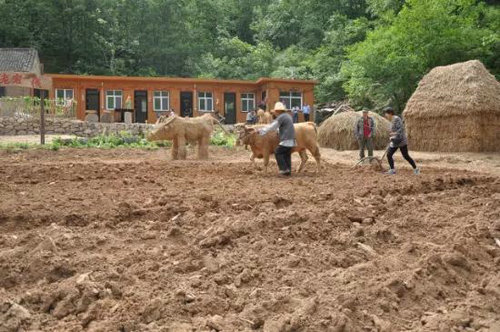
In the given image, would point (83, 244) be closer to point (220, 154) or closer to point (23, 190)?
point (23, 190)

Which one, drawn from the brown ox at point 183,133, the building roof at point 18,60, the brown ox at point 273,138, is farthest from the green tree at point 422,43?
the building roof at point 18,60

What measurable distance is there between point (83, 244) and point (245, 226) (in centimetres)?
187

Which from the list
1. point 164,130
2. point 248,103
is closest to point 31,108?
point 248,103

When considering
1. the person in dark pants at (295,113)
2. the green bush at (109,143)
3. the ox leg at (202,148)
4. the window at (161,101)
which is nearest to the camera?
the ox leg at (202,148)

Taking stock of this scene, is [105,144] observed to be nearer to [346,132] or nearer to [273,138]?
[346,132]

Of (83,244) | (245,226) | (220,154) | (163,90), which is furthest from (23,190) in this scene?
(163,90)

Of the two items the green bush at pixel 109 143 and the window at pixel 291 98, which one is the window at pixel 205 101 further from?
the green bush at pixel 109 143

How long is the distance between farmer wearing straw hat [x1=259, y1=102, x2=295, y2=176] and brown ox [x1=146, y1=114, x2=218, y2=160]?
5157 millimetres

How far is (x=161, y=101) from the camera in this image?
123 ft

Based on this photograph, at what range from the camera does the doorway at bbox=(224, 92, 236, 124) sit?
126ft

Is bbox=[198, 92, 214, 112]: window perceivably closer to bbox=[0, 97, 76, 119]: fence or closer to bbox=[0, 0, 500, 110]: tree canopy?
bbox=[0, 0, 500, 110]: tree canopy

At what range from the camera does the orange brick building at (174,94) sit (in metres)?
36.4

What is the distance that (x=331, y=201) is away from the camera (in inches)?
364

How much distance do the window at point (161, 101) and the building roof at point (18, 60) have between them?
10117mm
